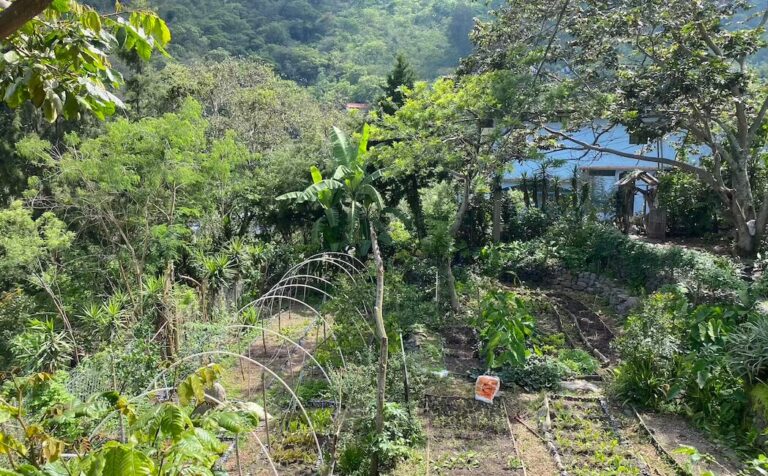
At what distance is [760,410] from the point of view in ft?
18.4

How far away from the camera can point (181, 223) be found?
10445 mm

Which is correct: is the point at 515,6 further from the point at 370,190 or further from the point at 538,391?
the point at 538,391

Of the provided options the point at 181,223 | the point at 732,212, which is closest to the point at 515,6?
the point at 732,212

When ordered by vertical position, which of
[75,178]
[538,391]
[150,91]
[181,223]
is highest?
[150,91]

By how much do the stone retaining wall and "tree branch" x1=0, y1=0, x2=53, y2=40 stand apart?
962cm

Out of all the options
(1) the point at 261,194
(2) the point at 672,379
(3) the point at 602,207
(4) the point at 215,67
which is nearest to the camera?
(2) the point at 672,379

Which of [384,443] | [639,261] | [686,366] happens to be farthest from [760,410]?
[639,261]

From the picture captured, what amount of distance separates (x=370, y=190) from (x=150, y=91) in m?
6.81

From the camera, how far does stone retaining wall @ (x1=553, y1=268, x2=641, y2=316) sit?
395 inches

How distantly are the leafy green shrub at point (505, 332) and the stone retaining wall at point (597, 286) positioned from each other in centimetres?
310

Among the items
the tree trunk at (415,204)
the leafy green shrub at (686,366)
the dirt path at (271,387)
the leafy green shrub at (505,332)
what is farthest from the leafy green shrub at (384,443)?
the tree trunk at (415,204)

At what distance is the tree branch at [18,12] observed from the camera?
172 centimetres

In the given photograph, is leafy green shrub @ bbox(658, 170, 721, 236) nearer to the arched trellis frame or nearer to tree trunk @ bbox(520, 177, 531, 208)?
tree trunk @ bbox(520, 177, 531, 208)

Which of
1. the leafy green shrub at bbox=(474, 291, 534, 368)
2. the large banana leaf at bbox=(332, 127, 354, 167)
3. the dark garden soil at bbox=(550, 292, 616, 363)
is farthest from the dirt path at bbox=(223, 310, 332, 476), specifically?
the dark garden soil at bbox=(550, 292, 616, 363)
